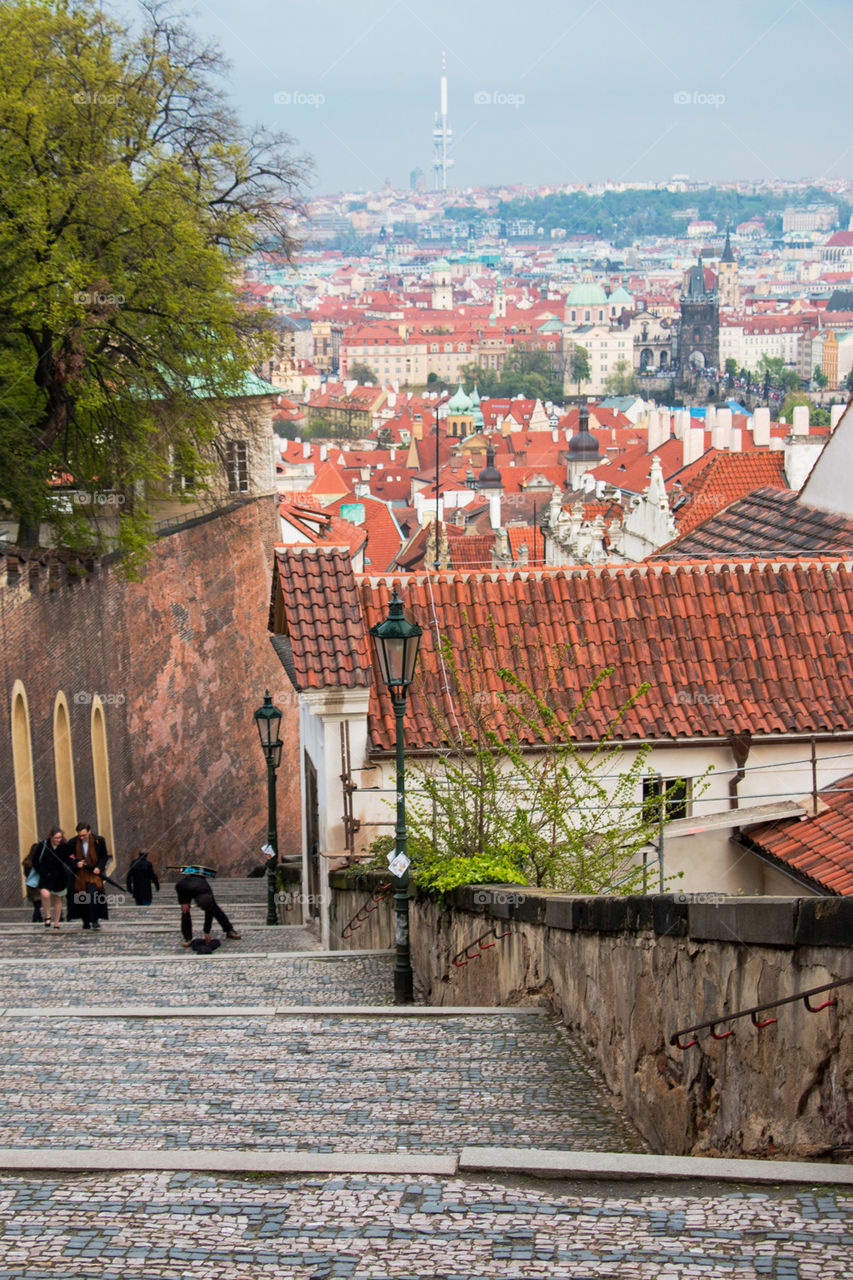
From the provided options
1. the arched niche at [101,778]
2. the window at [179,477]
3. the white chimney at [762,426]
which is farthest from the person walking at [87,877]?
the white chimney at [762,426]

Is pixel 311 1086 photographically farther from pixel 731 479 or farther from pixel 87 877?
pixel 731 479

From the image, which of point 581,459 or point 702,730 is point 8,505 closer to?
point 702,730

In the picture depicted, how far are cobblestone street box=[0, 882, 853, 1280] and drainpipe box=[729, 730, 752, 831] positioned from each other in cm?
506

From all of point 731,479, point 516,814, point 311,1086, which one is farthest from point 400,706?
point 731,479

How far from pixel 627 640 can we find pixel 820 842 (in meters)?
2.75

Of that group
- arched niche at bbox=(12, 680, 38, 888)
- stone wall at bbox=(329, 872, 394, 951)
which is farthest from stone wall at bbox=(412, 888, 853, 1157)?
arched niche at bbox=(12, 680, 38, 888)

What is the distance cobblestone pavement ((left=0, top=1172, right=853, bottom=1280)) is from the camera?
4.34m

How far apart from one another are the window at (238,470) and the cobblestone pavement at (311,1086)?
22.6m

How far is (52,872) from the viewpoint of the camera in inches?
591

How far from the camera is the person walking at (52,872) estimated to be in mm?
14859

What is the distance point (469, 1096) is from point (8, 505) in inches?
747

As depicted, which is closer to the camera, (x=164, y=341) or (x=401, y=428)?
(x=164, y=341)

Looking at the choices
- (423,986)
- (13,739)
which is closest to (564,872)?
(423,986)

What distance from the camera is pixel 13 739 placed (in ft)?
59.9
